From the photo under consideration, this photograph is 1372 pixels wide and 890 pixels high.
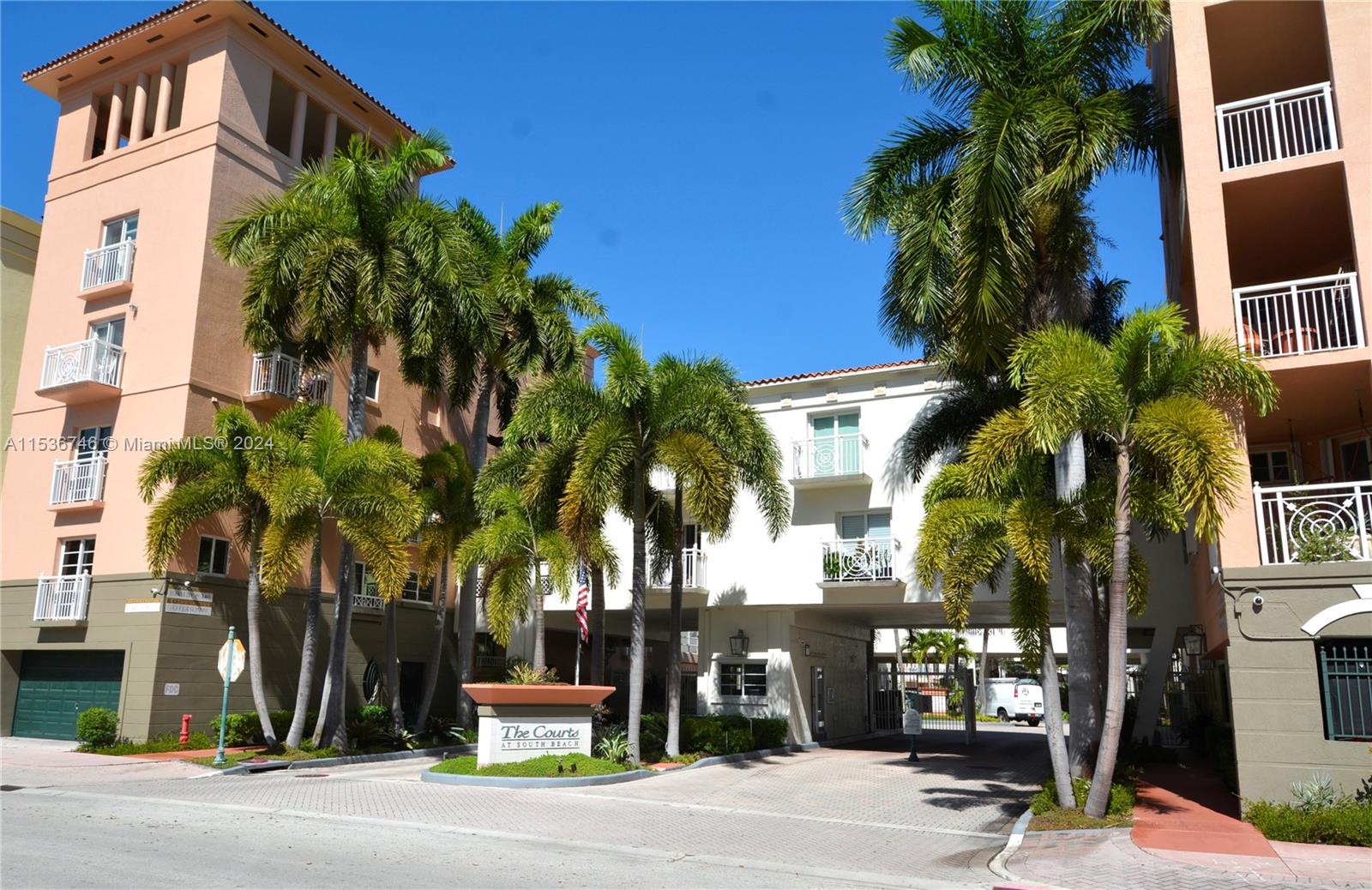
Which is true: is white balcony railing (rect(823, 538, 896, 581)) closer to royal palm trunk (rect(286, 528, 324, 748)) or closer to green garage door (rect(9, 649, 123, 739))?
royal palm trunk (rect(286, 528, 324, 748))

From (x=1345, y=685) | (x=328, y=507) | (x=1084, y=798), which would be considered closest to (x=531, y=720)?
(x=328, y=507)

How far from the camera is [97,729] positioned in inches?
877

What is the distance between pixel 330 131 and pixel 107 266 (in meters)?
7.21

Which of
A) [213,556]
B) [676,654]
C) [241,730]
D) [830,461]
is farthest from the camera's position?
[830,461]

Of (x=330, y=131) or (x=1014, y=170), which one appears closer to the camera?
(x=1014, y=170)

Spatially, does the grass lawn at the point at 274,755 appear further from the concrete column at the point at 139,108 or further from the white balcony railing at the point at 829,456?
the concrete column at the point at 139,108

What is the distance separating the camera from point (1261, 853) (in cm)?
1166

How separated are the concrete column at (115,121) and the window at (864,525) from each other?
22.5 metres

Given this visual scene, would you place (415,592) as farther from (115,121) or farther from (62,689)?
(115,121)

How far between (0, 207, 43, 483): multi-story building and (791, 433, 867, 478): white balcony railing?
70.8ft

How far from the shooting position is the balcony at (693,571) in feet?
91.5

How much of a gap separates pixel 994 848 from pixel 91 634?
69.7ft

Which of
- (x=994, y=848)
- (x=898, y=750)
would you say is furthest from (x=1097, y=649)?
(x=898, y=750)

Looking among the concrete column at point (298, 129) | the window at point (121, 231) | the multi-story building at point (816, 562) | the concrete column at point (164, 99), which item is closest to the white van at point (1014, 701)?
the multi-story building at point (816, 562)
